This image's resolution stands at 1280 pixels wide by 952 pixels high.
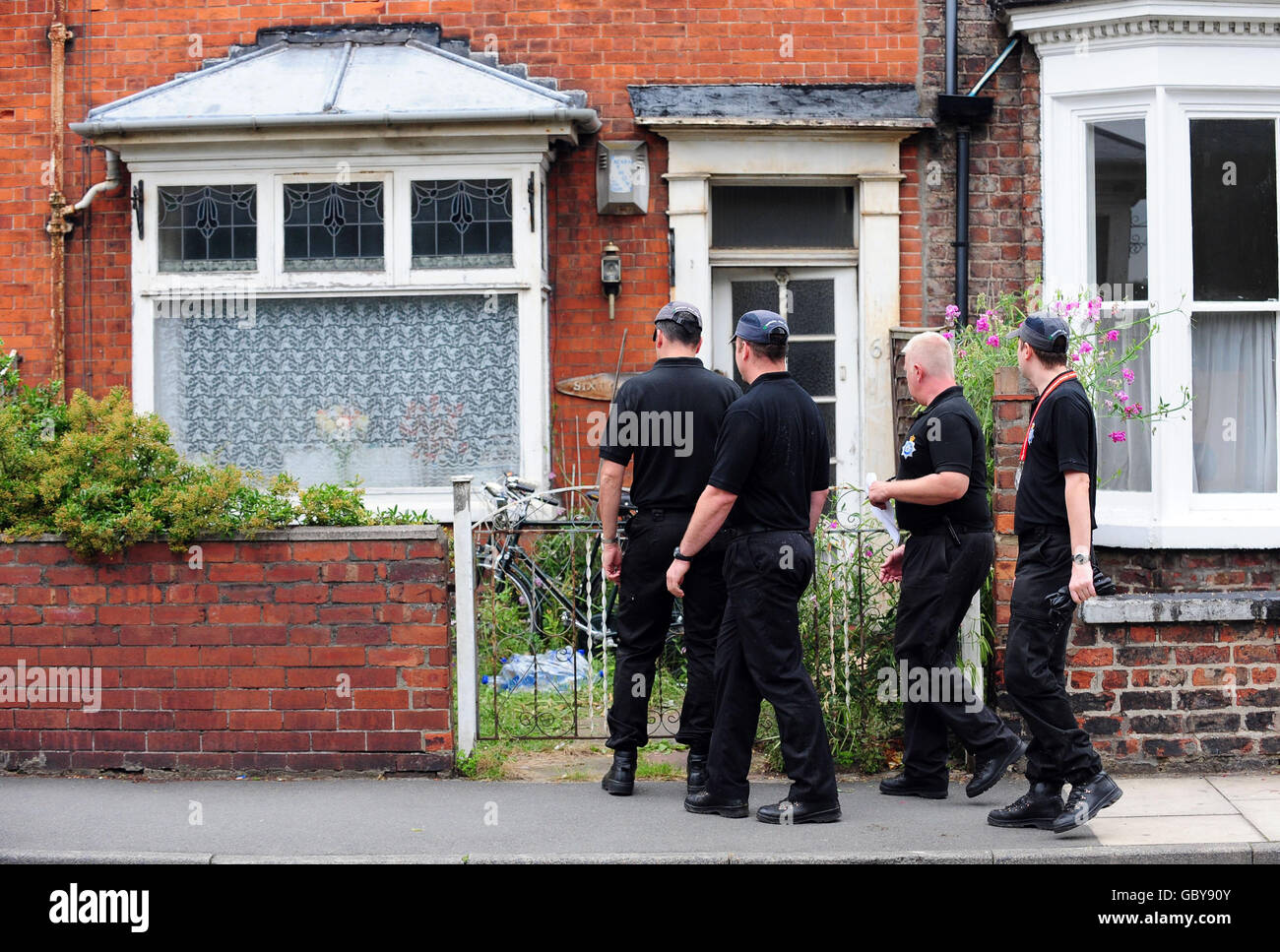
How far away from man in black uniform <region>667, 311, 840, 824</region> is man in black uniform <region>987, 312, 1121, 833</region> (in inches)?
31.4

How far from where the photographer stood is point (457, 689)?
6.88 meters

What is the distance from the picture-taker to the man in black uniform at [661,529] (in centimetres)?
617

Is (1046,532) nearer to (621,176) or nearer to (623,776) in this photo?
(623,776)

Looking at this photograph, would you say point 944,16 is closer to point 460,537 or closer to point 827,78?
point 827,78

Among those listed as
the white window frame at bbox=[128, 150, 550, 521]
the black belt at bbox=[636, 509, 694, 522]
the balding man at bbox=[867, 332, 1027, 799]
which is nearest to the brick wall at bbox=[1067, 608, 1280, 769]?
the balding man at bbox=[867, 332, 1027, 799]

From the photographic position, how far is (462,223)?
32.1 ft

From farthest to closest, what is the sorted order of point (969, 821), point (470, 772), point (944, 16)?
point (944, 16)
point (470, 772)
point (969, 821)

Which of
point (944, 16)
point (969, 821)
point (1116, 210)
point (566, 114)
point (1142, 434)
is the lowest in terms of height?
point (969, 821)

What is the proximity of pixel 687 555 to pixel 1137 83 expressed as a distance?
206 inches

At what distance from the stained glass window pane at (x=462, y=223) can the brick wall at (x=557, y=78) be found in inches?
17.3

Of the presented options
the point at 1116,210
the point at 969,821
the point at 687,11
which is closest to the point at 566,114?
the point at 687,11

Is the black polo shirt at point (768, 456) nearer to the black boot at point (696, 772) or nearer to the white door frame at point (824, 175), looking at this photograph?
the black boot at point (696, 772)

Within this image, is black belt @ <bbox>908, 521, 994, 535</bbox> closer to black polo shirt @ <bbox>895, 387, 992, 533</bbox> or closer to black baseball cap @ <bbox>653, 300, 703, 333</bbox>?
black polo shirt @ <bbox>895, 387, 992, 533</bbox>

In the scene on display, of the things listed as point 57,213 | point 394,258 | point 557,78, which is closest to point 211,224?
point 57,213
